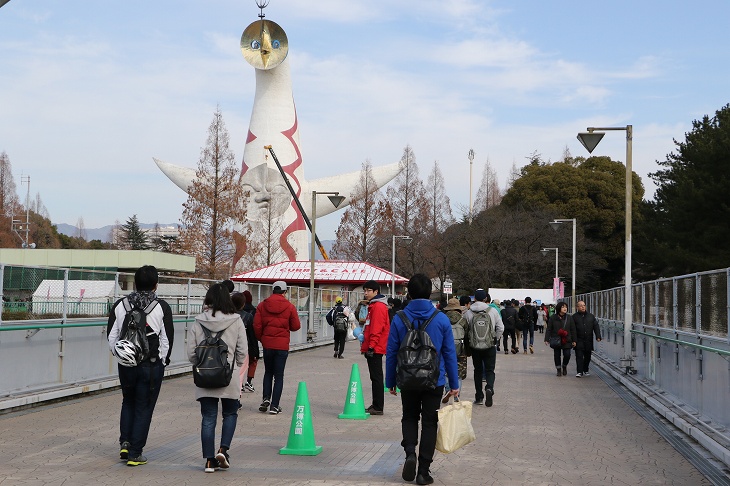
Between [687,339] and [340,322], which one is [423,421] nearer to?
[687,339]

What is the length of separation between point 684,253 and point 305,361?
2770 centimetres

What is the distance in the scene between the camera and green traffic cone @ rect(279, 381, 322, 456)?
880 centimetres

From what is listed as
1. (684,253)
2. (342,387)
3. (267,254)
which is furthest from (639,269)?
(342,387)

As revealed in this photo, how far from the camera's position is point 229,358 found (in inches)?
312

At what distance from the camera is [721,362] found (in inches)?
386

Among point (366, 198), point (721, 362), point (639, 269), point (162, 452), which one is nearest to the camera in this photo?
point (162, 452)

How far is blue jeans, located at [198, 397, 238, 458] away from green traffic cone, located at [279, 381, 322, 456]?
832 millimetres

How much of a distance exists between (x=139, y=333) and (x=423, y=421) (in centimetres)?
257

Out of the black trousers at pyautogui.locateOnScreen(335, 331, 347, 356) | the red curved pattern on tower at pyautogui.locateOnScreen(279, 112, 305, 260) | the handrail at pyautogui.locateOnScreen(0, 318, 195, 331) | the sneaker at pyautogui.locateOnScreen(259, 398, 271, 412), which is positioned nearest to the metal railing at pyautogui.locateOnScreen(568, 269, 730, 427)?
the sneaker at pyautogui.locateOnScreen(259, 398, 271, 412)

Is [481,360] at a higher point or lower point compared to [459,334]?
lower

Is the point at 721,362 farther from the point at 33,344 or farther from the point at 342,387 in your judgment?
the point at 33,344

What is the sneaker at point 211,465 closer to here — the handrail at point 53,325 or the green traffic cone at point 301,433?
the green traffic cone at point 301,433

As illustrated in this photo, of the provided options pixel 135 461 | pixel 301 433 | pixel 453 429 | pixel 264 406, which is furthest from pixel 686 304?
pixel 135 461

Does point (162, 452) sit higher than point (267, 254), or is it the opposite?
point (267, 254)
